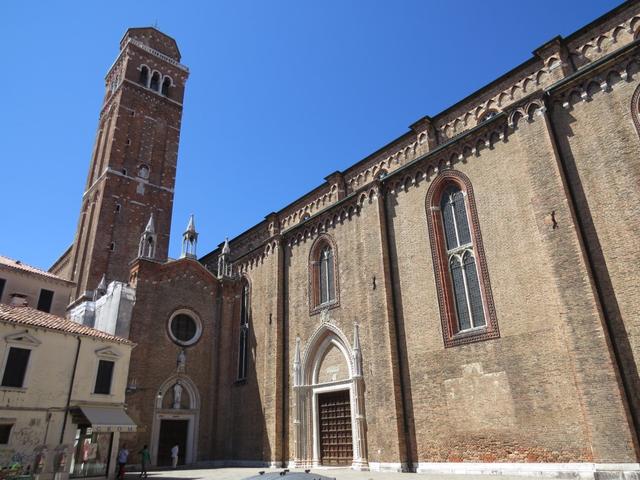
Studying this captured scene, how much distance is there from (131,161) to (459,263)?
81.0 ft

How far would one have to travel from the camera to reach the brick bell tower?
2867 cm

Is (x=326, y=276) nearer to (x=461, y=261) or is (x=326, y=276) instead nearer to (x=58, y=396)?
(x=461, y=261)

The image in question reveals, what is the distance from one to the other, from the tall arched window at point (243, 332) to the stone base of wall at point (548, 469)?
36.1 ft

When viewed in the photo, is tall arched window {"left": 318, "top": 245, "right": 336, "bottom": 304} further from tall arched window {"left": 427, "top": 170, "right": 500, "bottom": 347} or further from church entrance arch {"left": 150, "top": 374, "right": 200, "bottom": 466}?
church entrance arch {"left": 150, "top": 374, "right": 200, "bottom": 466}

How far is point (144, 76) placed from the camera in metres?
35.4

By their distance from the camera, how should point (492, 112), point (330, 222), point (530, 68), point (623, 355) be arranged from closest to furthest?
1. point (623, 355)
2. point (530, 68)
3. point (492, 112)
4. point (330, 222)

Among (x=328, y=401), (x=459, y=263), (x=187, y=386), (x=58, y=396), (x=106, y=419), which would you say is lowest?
(x=106, y=419)

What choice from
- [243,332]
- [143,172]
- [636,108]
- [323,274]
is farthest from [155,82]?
[636,108]

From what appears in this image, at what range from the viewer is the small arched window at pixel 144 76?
115 feet

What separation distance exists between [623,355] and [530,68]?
10.0m

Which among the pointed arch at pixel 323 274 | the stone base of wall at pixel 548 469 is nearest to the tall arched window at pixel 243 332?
the pointed arch at pixel 323 274

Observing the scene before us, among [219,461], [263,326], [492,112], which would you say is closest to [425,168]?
[492,112]

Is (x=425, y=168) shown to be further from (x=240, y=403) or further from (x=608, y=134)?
(x=240, y=403)

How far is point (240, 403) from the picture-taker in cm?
2194
